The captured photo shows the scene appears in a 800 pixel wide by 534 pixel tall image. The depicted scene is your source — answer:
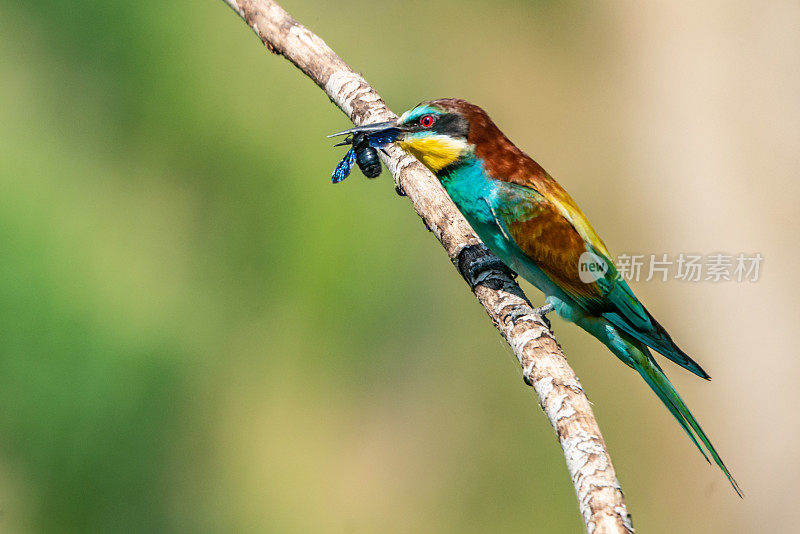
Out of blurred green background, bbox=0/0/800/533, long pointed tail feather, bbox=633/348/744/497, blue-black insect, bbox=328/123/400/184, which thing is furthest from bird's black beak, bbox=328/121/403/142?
blurred green background, bbox=0/0/800/533

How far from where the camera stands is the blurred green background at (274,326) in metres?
2.77

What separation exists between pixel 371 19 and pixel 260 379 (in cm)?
170

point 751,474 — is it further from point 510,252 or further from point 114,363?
point 114,363

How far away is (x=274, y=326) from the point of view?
10.1ft

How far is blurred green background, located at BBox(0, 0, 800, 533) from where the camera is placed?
2771 millimetres

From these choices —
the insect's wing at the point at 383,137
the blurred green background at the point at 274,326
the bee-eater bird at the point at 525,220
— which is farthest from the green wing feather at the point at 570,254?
the blurred green background at the point at 274,326

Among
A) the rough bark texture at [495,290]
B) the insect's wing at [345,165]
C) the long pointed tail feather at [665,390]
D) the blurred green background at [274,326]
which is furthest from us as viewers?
the blurred green background at [274,326]

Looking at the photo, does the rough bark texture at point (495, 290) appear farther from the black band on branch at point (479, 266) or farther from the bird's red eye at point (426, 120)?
the bird's red eye at point (426, 120)

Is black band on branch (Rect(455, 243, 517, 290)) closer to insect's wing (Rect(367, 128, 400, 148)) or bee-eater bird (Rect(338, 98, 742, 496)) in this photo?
bee-eater bird (Rect(338, 98, 742, 496))

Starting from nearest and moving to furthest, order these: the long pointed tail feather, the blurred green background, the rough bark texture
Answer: the rough bark texture < the long pointed tail feather < the blurred green background

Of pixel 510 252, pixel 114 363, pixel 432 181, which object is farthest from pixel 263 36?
pixel 114 363

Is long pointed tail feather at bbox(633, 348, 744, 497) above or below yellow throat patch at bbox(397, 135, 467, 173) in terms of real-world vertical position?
below

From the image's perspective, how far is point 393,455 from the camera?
3.03 meters

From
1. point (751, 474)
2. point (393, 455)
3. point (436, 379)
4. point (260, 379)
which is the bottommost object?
point (751, 474)
